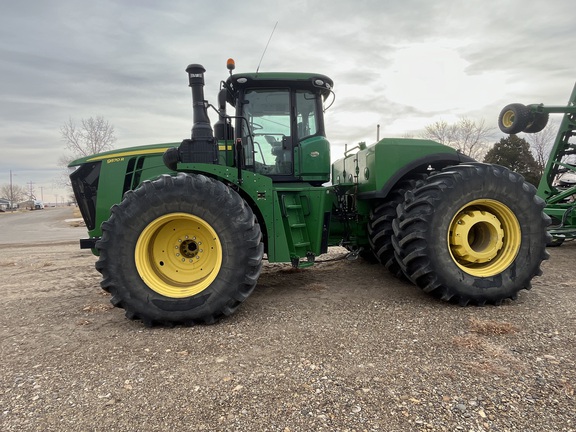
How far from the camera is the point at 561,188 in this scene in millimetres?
8133

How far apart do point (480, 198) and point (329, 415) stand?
116 inches

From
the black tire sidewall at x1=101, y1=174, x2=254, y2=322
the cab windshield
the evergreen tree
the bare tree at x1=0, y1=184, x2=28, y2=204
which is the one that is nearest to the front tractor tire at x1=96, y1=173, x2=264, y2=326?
the black tire sidewall at x1=101, y1=174, x2=254, y2=322

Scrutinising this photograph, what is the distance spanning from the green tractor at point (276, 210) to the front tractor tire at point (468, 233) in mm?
12

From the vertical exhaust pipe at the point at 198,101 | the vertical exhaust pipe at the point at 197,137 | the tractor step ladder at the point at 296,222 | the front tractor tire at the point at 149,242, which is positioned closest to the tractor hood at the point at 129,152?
the vertical exhaust pipe at the point at 197,137

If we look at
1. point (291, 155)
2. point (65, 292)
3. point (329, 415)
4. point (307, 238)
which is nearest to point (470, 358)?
point (329, 415)

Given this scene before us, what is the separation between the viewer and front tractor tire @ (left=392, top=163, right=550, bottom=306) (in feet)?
12.5

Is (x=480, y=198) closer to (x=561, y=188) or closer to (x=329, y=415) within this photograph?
(x=329, y=415)

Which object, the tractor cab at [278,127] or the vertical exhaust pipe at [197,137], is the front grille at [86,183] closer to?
the vertical exhaust pipe at [197,137]

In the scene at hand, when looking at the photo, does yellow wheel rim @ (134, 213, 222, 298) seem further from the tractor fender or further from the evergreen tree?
the evergreen tree

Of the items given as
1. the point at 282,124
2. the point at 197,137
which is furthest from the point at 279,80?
the point at 197,137

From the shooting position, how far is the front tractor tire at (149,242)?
3488mm

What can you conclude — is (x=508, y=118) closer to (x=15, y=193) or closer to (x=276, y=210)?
(x=276, y=210)

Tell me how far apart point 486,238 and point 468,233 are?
22cm

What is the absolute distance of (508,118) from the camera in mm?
6965
